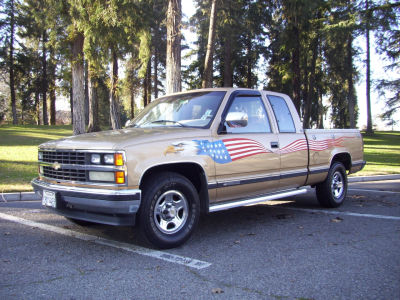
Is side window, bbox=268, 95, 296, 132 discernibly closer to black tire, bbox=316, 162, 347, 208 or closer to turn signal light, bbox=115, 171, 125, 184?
black tire, bbox=316, 162, 347, 208

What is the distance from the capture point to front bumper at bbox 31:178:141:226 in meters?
3.87

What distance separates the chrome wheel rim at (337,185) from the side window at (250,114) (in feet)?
7.35

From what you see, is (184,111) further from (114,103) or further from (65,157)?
(114,103)

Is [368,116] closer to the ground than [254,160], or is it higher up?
higher up

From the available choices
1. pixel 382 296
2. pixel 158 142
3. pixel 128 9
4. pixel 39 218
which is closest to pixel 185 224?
pixel 158 142

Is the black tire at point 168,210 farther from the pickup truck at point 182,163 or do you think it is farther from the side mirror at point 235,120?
the side mirror at point 235,120

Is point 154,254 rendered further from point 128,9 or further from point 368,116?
point 368,116

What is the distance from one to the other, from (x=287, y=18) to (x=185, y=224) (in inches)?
848

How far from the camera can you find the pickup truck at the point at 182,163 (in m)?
4.00

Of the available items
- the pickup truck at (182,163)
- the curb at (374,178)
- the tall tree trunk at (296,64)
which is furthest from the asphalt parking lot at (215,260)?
the tall tree trunk at (296,64)

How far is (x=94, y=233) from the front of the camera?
502 cm

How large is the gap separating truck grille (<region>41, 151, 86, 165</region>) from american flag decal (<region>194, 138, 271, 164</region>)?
1416 millimetres

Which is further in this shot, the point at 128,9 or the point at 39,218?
the point at 128,9

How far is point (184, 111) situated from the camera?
17.3 feet
